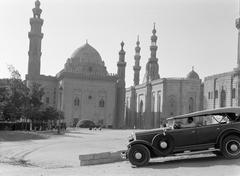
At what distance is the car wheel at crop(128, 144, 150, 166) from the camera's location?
32.4ft

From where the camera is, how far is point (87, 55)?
64.5 m

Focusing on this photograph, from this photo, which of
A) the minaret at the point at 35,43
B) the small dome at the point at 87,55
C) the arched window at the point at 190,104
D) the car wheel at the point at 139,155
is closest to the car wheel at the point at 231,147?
the car wheel at the point at 139,155

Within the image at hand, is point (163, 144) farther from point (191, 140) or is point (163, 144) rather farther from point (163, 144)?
point (191, 140)

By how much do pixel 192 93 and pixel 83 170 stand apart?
52593 mm

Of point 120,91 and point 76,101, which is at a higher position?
point 120,91

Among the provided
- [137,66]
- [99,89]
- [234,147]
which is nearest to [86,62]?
[99,89]

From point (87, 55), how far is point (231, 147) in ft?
183

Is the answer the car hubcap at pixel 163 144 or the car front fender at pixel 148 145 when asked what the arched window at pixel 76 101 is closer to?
the car front fender at pixel 148 145

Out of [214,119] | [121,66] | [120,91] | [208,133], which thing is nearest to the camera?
[208,133]

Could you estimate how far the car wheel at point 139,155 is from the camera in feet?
32.4

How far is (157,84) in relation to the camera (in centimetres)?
6309

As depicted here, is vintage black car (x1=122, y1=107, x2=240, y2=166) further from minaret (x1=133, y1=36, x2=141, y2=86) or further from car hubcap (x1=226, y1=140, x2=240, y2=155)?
minaret (x1=133, y1=36, x2=141, y2=86)

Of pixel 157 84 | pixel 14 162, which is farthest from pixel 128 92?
pixel 14 162

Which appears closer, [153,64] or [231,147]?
[231,147]
